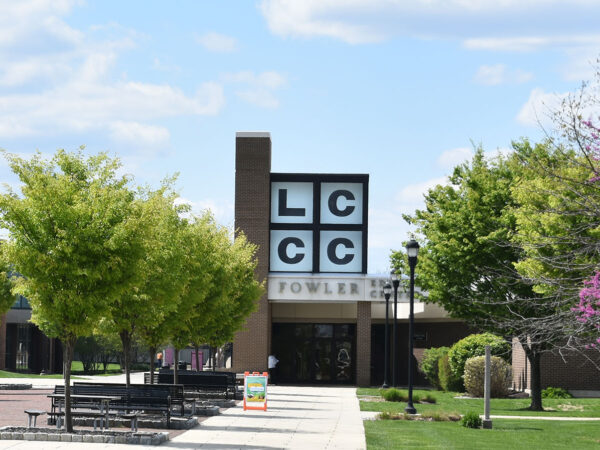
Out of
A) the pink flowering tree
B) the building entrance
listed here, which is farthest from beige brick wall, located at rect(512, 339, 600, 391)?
the pink flowering tree

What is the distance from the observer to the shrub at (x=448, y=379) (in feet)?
142

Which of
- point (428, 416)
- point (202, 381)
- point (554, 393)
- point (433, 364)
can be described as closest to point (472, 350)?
point (554, 393)

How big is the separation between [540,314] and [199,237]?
1099 centimetres

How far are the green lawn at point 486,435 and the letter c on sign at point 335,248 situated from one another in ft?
85.2

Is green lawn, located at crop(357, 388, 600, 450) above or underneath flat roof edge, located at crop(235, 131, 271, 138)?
underneath

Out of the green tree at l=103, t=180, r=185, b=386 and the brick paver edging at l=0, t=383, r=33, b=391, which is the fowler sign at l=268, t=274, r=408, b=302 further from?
the green tree at l=103, t=180, r=185, b=386

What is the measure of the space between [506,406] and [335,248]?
65.3 ft

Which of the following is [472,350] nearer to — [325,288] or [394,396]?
[394,396]

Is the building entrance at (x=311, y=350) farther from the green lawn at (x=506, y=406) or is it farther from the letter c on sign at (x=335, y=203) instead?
the green lawn at (x=506, y=406)

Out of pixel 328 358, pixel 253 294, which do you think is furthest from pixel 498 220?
pixel 328 358

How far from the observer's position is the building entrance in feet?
181

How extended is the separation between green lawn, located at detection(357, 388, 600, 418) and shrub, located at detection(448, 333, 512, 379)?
2.72 metres

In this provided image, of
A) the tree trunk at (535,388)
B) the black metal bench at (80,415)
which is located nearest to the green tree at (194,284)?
the black metal bench at (80,415)

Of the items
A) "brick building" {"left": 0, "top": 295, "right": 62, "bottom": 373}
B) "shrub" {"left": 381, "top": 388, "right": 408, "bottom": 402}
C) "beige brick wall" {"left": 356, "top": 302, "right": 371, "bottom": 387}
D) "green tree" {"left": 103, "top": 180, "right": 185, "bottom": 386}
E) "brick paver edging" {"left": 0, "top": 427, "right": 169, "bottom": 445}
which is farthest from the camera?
"brick building" {"left": 0, "top": 295, "right": 62, "bottom": 373}
